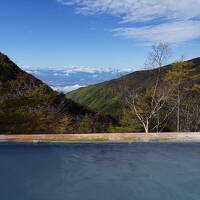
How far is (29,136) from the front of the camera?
5402mm

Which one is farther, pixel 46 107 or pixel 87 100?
A: pixel 87 100

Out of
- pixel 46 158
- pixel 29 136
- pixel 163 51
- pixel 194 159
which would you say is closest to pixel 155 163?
pixel 194 159

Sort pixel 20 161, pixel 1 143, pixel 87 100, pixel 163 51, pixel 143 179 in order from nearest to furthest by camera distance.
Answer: pixel 143 179 → pixel 20 161 → pixel 1 143 → pixel 163 51 → pixel 87 100

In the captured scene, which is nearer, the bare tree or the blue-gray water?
the blue-gray water

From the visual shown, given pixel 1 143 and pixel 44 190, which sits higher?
pixel 1 143

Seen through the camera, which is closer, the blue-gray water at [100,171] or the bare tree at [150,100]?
the blue-gray water at [100,171]

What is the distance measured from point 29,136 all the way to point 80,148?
2.35 feet

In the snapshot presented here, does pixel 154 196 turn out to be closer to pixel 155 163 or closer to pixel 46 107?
pixel 155 163

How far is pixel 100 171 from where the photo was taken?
456 cm

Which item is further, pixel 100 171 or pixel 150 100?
pixel 150 100

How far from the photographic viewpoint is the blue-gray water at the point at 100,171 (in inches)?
151

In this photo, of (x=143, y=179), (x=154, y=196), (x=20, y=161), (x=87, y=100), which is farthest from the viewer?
(x=87, y=100)

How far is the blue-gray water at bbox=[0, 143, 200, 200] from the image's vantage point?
3830 millimetres

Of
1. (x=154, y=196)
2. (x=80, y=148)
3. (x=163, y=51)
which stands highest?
(x=163, y=51)
